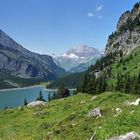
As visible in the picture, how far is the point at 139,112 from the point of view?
3138 cm

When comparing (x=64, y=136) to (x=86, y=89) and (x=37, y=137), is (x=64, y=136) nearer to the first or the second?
(x=37, y=137)

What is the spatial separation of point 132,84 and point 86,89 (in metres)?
23.6

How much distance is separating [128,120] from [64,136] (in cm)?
925

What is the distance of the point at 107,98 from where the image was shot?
54.9 meters

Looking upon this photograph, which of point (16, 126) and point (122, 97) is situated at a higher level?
point (122, 97)

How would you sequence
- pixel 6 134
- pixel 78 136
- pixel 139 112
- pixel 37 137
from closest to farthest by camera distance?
pixel 139 112 < pixel 78 136 < pixel 37 137 < pixel 6 134

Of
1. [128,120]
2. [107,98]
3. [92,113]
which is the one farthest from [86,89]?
[128,120]

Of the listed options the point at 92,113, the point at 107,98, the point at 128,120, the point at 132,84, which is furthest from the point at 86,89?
the point at 128,120

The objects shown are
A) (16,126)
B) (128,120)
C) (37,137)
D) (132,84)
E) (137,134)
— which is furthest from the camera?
(132,84)

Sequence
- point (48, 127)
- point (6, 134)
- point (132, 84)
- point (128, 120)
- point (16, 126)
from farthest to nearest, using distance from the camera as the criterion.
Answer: point (132, 84) < point (16, 126) < point (6, 134) < point (48, 127) < point (128, 120)

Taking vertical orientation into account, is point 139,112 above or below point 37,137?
above

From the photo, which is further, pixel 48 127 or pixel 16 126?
pixel 16 126

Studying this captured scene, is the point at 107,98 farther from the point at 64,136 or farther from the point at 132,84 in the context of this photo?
the point at 132,84

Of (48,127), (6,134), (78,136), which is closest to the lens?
(78,136)
